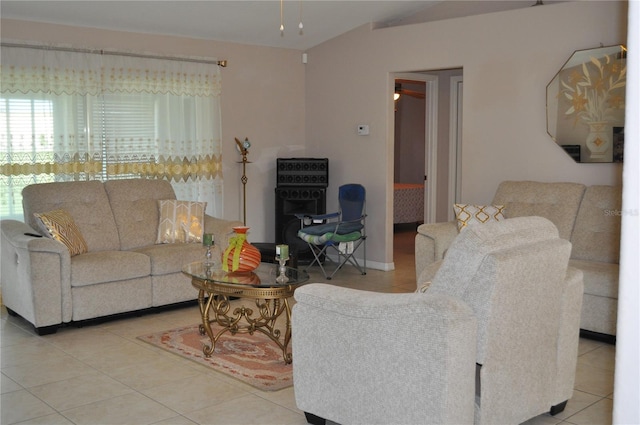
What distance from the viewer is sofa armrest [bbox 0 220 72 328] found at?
4.63 m

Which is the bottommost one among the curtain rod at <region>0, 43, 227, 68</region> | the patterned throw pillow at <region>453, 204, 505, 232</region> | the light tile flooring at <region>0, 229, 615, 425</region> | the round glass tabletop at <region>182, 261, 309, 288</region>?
the light tile flooring at <region>0, 229, 615, 425</region>

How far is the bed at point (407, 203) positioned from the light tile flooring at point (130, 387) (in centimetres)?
510

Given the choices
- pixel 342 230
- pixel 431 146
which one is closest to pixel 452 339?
pixel 342 230

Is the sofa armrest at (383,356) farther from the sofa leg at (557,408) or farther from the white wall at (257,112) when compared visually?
the white wall at (257,112)

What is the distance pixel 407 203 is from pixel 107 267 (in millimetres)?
5496

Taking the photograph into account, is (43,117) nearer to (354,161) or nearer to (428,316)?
(354,161)

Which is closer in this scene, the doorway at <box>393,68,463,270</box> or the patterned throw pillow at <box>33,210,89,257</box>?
the patterned throw pillow at <box>33,210,89,257</box>

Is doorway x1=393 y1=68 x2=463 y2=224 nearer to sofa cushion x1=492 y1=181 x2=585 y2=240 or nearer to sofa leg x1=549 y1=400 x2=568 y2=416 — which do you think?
→ sofa cushion x1=492 y1=181 x2=585 y2=240

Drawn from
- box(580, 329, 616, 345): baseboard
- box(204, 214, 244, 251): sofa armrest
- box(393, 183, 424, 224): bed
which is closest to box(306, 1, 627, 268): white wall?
box(580, 329, 616, 345): baseboard

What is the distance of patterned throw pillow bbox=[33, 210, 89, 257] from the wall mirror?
154 inches

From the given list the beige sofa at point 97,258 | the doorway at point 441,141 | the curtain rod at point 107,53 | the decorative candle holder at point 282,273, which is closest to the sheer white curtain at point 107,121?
the curtain rod at point 107,53

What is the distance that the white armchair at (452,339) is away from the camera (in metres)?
2.60

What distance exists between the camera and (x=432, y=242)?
5.49 meters

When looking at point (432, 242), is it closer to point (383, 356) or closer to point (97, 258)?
point (97, 258)
